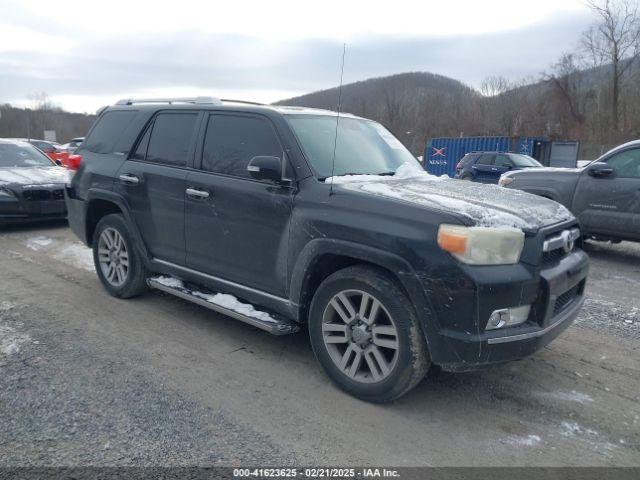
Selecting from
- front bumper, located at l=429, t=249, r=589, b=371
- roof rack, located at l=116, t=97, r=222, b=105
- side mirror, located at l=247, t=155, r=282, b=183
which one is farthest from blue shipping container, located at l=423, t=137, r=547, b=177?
front bumper, located at l=429, t=249, r=589, b=371

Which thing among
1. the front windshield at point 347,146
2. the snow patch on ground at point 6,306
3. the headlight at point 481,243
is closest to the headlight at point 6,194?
the snow patch on ground at point 6,306

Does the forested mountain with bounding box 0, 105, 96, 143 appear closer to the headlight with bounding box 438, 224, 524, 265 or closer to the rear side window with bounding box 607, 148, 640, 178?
the rear side window with bounding box 607, 148, 640, 178

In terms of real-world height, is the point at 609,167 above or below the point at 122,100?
below

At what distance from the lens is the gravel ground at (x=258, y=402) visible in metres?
2.84

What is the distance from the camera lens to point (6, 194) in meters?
8.57

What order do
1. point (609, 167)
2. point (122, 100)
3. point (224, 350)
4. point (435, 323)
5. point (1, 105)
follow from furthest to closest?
point (1, 105), point (609, 167), point (122, 100), point (224, 350), point (435, 323)

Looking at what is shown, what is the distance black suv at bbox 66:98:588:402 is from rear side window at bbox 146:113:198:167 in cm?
2

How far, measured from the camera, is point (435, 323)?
3.00 metres

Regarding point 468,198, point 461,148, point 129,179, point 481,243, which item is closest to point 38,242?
point 129,179

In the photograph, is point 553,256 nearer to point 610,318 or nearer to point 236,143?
point 610,318

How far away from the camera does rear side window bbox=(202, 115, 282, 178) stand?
159 inches

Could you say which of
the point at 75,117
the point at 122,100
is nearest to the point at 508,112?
the point at 122,100

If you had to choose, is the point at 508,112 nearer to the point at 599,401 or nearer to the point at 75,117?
the point at 599,401

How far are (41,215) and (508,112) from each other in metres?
48.8
